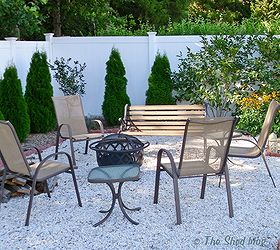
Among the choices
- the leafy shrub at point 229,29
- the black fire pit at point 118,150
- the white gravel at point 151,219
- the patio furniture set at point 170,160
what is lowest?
the white gravel at point 151,219

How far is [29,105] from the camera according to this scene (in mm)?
7844

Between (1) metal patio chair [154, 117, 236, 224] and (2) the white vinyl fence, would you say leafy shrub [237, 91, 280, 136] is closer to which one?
(2) the white vinyl fence

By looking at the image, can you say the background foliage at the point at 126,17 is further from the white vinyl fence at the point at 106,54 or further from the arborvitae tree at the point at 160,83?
the arborvitae tree at the point at 160,83

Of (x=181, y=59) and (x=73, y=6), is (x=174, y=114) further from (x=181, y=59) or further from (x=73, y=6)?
(x=73, y=6)

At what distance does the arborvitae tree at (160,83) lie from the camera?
8.15 metres

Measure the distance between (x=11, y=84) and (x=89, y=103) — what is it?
2252 millimetres

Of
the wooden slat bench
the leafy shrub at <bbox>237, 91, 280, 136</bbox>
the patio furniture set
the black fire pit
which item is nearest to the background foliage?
the leafy shrub at <bbox>237, 91, 280, 136</bbox>

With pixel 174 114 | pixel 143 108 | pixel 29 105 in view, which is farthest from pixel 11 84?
pixel 174 114

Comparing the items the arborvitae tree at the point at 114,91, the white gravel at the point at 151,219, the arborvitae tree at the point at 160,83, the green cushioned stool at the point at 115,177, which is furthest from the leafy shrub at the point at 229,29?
the green cushioned stool at the point at 115,177

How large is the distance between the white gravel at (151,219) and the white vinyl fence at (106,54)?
12.5 feet

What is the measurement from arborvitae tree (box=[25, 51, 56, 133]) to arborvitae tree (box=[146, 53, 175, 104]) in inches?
72.5

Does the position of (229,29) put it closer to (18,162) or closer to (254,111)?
(254,111)

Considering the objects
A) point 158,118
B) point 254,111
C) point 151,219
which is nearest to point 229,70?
point 254,111

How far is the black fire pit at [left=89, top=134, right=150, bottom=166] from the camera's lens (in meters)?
4.86
